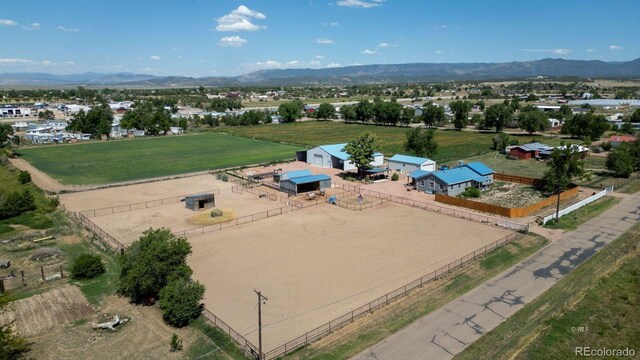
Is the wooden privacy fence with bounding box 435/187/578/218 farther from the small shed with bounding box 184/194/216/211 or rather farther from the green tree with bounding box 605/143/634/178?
the small shed with bounding box 184/194/216/211

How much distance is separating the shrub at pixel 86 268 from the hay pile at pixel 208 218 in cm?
1065

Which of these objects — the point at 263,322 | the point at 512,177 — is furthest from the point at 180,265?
the point at 512,177

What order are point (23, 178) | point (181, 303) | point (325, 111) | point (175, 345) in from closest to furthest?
1. point (175, 345)
2. point (181, 303)
3. point (23, 178)
4. point (325, 111)

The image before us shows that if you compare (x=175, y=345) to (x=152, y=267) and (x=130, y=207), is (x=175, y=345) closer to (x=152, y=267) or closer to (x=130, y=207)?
(x=152, y=267)

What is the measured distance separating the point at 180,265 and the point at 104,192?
96.4 ft

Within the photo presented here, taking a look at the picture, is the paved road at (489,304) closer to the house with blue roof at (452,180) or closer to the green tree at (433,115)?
the house with blue roof at (452,180)

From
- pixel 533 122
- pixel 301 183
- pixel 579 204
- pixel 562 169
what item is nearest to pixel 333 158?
pixel 301 183

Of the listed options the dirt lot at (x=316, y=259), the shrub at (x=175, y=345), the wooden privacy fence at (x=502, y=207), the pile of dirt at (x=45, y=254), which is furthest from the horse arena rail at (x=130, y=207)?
the wooden privacy fence at (x=502, y=207)

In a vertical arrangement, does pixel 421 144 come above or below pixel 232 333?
above

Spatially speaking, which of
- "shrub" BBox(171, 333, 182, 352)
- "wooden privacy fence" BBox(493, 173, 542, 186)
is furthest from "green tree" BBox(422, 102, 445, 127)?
"shrub" BBox(171, 333, 182, 352)

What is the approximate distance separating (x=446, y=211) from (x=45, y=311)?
3094 cm

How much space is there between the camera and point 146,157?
230 feet

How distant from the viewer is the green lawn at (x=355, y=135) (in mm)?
72625

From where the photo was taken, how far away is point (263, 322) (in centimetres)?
2192
